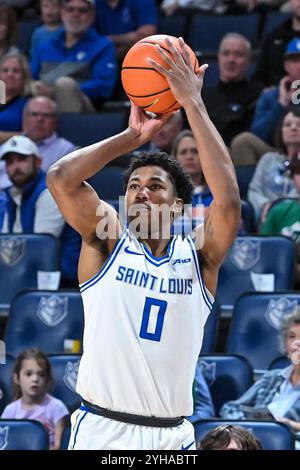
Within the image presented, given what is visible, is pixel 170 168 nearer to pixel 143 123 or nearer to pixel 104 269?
pixel 143 123

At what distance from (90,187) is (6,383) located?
2.61 m

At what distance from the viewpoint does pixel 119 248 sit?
14.2 feet

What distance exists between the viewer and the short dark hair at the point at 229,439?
5.09 meters

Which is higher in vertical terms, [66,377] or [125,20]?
[125,20]

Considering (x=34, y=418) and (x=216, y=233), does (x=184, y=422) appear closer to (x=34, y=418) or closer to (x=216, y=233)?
(x=216, y=233)

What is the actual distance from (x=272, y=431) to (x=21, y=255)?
8.37 feet

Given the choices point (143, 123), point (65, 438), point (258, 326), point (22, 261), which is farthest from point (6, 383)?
point (143, 123)

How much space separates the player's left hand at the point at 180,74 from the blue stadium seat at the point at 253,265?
10.1 feet

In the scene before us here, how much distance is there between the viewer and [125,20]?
10.0 meters

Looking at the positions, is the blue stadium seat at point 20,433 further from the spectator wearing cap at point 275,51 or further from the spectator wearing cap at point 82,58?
the spectator wearing cap at point 275,51

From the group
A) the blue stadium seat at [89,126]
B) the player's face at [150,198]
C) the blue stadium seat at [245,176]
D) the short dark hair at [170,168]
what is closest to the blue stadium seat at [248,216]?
the blue stadium seat at [245,176]

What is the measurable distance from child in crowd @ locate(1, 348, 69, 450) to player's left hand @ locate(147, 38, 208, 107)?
8.45ft
